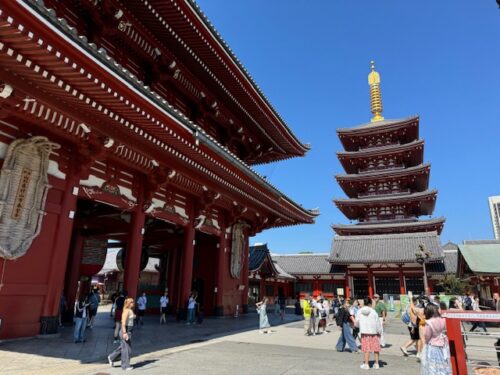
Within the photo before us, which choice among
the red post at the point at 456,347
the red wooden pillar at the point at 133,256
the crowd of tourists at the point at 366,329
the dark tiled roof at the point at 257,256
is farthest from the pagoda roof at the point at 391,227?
the red post at the point at 456,347

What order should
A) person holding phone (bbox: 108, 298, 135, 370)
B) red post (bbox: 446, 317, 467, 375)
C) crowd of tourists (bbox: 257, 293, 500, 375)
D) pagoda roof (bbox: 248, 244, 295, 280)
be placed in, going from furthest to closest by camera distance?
pagoda roof (bbox: 248, 244, 295, 280), person holding phone (bbox: 108, 298, 135, 370), crowd of tourists (bbox: 257, 293, 500, 375), red post (bbox: 446, 317, 467, 375)

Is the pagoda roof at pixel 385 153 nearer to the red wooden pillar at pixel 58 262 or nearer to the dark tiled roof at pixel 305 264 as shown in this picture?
the dark tiled roof at pixel 305 264

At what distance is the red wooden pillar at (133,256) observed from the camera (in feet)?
41.6

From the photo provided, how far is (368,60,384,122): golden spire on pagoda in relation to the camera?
4838cm

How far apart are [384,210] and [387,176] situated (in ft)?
13.4

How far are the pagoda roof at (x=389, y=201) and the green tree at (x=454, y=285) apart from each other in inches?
377

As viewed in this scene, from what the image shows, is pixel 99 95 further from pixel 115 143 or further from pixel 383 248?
pixel 383 248

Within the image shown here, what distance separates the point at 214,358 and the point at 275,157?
53.8ft

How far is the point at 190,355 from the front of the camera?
9109mm

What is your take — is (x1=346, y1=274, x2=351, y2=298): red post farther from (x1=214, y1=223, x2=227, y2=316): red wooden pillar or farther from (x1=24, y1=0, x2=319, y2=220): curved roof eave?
(x1=24, y1=0, x2=319, y2=220): curved roof eave

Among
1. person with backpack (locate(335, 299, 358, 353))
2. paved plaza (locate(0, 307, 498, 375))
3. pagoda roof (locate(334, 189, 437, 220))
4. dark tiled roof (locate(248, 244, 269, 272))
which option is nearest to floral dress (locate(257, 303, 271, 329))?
paved plaza (locate(0, 307, 498, 375))

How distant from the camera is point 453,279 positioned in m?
29.9

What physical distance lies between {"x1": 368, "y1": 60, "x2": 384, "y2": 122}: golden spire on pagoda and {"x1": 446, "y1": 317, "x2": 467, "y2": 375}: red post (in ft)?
150

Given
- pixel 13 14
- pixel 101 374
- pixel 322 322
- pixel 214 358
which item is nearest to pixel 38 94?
pixel 13 14
